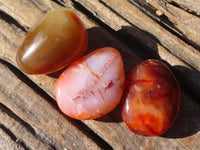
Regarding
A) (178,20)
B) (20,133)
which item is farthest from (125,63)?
(20,133)

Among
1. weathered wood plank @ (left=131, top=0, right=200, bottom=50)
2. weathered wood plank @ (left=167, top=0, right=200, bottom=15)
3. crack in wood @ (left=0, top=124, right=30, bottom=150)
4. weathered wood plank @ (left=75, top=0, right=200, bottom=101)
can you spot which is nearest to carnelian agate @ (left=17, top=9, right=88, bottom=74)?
weathered wood plank @ (left=75, top=0, right=200, bottom=101)

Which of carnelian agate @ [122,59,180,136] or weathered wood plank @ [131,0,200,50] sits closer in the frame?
carnelian agate @ [122,59,180,136]

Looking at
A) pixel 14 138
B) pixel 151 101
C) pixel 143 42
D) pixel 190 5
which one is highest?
pixel 190 5

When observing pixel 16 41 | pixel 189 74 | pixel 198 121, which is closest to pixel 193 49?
pixel 189 74

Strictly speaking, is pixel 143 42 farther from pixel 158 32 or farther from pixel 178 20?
pixel 178 20

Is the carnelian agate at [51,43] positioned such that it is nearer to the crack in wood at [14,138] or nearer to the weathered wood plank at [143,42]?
the weathered wood plank at [143,42]

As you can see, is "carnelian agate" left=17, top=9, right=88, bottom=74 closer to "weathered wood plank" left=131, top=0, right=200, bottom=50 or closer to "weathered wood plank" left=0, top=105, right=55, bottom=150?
"weathered wood plank" left=0, top=105, right=55, bottom=150
